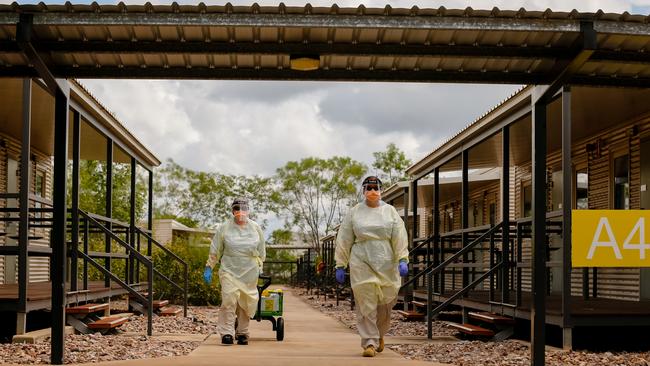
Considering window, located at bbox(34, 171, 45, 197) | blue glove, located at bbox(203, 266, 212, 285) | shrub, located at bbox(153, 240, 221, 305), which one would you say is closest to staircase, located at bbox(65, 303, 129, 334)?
blue glove, located at bbox(203, 266, 212, 285)

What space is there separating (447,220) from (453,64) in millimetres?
20337

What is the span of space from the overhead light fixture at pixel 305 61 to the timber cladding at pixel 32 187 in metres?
8.38

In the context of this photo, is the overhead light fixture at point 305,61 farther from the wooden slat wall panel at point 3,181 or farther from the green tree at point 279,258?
Answer: the green tree at point 279,258

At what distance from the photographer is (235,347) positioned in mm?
9766

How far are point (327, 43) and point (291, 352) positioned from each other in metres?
3.42

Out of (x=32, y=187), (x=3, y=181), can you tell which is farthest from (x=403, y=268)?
(x=32, y=187)

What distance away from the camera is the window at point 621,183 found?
1402 centimetres

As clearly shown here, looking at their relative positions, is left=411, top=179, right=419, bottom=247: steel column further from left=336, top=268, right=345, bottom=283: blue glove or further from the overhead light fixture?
the overhead light fixture

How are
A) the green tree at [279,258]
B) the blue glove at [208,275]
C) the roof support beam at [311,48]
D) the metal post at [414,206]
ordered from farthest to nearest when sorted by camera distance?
the green tree at [279,258], the metal post at [414,206], the blue glove at [208,275], the roof support beam at [311,48]

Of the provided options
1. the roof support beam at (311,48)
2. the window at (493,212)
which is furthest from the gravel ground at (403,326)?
the window at (493,212)

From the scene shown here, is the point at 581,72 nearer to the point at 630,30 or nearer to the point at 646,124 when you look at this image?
the point at 630,30

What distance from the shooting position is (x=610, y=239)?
28.0 ft

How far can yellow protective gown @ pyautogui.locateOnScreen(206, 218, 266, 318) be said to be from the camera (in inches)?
408

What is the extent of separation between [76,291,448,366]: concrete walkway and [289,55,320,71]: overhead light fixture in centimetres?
257
